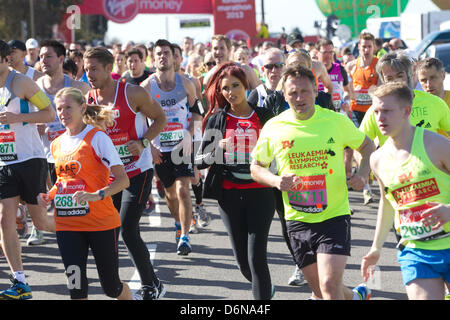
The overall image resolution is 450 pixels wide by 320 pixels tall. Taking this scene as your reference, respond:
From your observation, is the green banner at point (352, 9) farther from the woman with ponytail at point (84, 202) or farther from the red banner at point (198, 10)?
the woman with ponytail at point (84, 202)

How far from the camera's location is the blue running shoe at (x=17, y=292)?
663 centimetres

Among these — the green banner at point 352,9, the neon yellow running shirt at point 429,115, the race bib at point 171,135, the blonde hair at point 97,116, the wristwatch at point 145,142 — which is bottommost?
the race bib at point 171,135

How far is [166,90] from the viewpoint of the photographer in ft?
28.7

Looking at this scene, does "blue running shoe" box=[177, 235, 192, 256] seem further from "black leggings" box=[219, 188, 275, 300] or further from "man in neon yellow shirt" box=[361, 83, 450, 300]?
"man in neon yellow shirt" box=[361, 83, 450, 300]

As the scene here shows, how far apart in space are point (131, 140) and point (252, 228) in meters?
1.46

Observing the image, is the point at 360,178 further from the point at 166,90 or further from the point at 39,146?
the point at 166,90

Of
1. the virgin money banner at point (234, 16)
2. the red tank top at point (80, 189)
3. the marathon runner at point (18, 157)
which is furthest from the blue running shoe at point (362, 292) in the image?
the virgin money banner at point (234, 16)

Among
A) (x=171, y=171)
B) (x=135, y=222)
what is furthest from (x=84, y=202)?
(x=171, y=171)

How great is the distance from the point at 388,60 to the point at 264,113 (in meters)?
1.10

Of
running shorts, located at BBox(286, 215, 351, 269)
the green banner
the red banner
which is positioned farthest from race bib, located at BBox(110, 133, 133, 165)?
the green banner

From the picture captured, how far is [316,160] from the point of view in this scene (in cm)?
512

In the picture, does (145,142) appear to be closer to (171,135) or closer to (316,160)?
(316,160)

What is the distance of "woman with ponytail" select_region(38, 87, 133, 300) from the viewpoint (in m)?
5.46

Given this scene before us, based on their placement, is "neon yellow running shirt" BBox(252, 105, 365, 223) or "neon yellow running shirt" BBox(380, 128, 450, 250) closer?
"neon yellow running shirt" BBox(380, 128, 450, 250)
